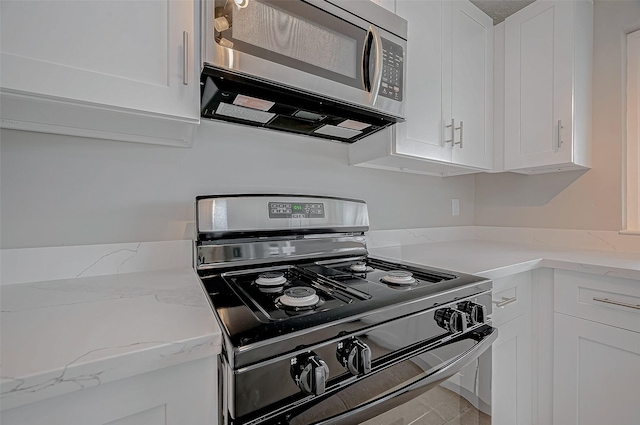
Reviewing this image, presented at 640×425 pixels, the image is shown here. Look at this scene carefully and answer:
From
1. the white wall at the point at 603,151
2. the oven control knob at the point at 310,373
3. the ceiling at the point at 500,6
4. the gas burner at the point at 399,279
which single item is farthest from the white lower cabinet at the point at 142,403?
the ceiling at the point at 500,6

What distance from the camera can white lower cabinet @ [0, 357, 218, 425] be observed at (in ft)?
1.49

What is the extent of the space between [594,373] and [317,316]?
1.31 metres

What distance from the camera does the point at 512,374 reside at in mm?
1252

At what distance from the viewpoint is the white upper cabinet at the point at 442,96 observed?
1.36 meters

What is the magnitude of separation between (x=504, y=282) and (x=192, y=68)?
4.44 ft

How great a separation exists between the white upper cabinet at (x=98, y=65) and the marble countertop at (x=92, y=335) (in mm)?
470

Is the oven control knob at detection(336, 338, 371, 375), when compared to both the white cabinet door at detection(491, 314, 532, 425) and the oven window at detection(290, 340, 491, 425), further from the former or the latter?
the white cabinet door at detection(491, 314, 532, 425)

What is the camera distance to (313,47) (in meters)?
0.98

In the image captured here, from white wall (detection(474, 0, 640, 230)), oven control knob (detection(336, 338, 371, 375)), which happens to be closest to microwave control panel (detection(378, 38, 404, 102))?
oven control knob (detection(336, 338, 371, 375))

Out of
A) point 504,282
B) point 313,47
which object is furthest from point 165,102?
point 504,282

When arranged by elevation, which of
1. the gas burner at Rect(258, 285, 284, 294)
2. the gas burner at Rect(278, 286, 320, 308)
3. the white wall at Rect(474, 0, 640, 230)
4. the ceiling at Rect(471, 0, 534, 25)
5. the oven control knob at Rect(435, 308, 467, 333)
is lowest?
the oven control knob at Rect(435, 308, 467, 333)

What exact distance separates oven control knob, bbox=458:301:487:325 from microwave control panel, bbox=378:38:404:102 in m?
0.78

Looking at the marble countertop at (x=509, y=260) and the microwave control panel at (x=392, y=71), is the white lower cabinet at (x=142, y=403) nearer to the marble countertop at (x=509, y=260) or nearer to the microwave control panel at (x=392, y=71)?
the marble countertop at (x=509, y=260)

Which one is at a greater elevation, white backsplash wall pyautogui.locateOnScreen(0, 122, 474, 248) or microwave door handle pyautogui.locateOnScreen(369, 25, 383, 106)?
microwave door handle pyautogui.locateOnScreen(369, 25, 383, 106)
